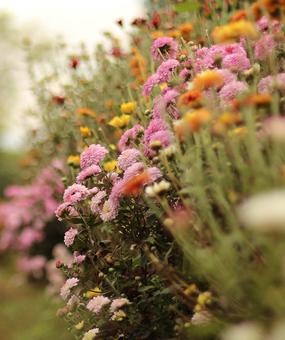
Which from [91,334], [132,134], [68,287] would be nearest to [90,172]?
[132,134]

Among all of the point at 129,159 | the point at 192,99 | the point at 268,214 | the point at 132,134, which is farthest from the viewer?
the point at 132,134

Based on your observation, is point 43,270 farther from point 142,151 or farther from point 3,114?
point 3,114


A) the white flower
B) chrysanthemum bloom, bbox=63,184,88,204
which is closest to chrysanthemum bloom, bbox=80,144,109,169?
chrysanthemum bloom, bbox=63,184,88,204

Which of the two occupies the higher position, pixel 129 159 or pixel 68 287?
pixel 129 159

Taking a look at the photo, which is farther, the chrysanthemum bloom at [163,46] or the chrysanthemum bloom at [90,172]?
the chrysanthemum bloom at [163,46]

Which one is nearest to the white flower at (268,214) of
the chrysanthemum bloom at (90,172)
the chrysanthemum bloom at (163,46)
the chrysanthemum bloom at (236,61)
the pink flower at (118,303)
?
the pink flower at (118,303)

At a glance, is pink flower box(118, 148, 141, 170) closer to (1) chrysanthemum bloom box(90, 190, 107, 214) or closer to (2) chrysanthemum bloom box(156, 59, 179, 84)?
(1) chrysanthemum bloom box(90, 190, 107, 214)

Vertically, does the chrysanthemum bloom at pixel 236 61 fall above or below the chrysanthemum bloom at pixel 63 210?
above

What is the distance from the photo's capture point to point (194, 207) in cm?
204

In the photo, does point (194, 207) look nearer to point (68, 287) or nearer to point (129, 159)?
point (129, 159)

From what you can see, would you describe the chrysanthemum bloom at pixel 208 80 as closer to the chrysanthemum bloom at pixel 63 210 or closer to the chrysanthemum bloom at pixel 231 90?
the chrysanthemum bloom at pixel 231 90

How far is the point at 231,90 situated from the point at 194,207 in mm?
525

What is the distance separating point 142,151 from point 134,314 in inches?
28.0

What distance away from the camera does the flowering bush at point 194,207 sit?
5.49ft
